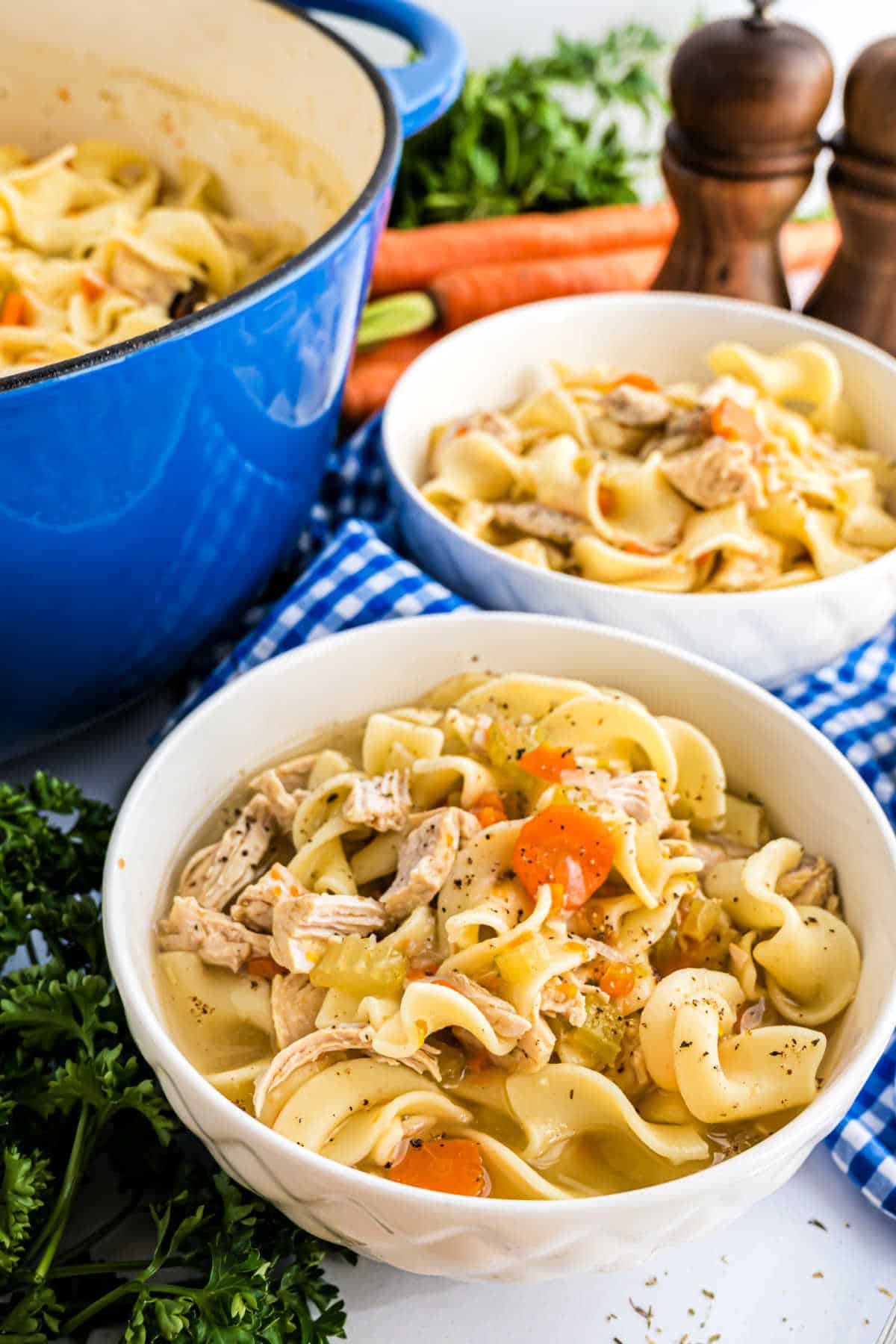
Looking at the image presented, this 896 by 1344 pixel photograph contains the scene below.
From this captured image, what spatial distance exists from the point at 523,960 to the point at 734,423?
1432 mm

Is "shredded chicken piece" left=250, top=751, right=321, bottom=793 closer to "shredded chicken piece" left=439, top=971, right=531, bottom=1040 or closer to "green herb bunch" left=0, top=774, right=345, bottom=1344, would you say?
"green herb bunch" left=0, top=774, right=345, bottom=1344

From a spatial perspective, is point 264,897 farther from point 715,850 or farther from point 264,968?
point 715,850

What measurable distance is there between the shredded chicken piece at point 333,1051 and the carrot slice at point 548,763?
1.51 ft

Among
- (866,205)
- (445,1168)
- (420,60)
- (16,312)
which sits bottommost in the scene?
(445,1168)

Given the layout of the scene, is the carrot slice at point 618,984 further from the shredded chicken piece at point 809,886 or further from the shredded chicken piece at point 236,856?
the shredded chicken piece at point 236,856

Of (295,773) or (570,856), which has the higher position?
(570,856)

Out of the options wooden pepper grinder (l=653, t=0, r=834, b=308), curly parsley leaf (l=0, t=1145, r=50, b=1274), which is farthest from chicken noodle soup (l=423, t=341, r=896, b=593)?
curly parsley leaf (l=0, t=1145, r=50, b=1274)

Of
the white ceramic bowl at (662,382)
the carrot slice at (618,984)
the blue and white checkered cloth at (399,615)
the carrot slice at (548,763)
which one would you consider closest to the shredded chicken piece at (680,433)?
the white ceramic bowl at (662,382)

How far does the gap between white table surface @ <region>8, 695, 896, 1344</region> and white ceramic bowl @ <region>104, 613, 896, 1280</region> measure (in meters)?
0.24

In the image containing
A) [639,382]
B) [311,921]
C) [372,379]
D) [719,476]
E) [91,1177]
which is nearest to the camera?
[311,921]

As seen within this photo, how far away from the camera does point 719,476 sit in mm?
2723

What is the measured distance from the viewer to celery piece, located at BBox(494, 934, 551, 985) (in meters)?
1.80

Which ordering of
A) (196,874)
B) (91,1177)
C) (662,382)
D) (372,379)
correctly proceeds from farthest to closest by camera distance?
(372,379) → (662,382) → (196,874) → (91,1177)

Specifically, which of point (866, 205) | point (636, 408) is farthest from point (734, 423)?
point (866, 205)
